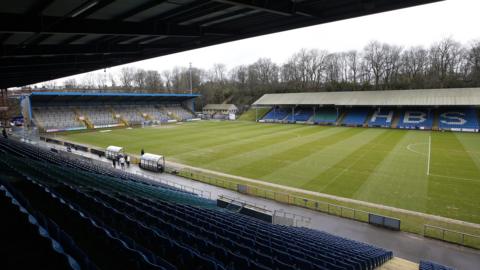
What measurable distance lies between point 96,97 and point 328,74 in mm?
69777

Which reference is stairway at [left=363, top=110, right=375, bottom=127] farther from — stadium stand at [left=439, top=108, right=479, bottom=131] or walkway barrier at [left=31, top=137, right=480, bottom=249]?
walkway barrier at [left=31, top=137, right=480, bottom=249]

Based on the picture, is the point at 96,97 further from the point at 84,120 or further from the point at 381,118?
the point at 381,118

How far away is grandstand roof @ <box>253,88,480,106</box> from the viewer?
45969 millimetres

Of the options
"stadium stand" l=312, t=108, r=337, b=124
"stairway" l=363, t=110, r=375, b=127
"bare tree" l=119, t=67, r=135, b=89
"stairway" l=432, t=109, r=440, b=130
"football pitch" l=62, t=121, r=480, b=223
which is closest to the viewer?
"football pitch" l=62, t=121, r=480, b=223

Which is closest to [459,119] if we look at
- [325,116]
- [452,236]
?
[325,116]

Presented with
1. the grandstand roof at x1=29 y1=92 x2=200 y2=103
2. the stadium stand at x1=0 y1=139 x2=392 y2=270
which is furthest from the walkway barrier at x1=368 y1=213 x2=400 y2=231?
the grandstand roof at x1=29 y1=92 x2=200 y2=103

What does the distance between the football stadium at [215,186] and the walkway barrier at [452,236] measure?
0.08 meters

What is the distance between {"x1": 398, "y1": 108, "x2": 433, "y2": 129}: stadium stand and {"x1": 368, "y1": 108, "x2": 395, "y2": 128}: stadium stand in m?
1.85

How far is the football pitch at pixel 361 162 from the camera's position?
16828 millimetres

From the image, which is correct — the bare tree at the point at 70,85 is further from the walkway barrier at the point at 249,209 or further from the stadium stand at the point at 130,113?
the walkway barrier at the point at 249,209

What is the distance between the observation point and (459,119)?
4547cm

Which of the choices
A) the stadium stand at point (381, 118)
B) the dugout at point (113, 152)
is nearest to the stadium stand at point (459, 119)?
the stadium stand at point (381, 118)

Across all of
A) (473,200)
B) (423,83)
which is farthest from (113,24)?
(423,83)

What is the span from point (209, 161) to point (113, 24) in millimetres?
18779
